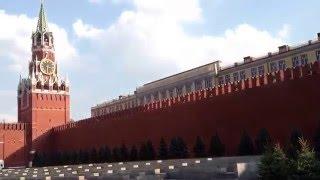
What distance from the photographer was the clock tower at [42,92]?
1742 inches

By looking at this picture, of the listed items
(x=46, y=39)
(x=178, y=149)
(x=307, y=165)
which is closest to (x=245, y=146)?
(x=178, y=149)

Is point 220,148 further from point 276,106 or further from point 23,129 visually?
point 23,129

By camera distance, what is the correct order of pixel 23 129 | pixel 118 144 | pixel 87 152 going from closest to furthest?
pixel 118 144, pixel 87 152, pixel 23 129

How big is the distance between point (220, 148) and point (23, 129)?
2629cm

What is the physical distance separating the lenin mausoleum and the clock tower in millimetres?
86

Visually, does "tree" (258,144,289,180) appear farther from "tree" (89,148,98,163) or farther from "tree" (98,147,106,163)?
"tree" (89,148,98,163)

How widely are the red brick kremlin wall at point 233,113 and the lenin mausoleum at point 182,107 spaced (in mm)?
39

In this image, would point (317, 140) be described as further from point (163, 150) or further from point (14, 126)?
point (14, 126)

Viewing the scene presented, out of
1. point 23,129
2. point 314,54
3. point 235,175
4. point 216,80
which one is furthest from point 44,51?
point 235,175

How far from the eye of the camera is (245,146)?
20016mm

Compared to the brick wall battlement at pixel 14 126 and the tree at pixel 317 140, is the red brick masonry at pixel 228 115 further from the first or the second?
the brick wall battlement at pixel 14 126

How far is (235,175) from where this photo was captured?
12852 mm

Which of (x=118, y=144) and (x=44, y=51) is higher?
(x=44, y=51)

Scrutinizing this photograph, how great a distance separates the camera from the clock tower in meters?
44.2
